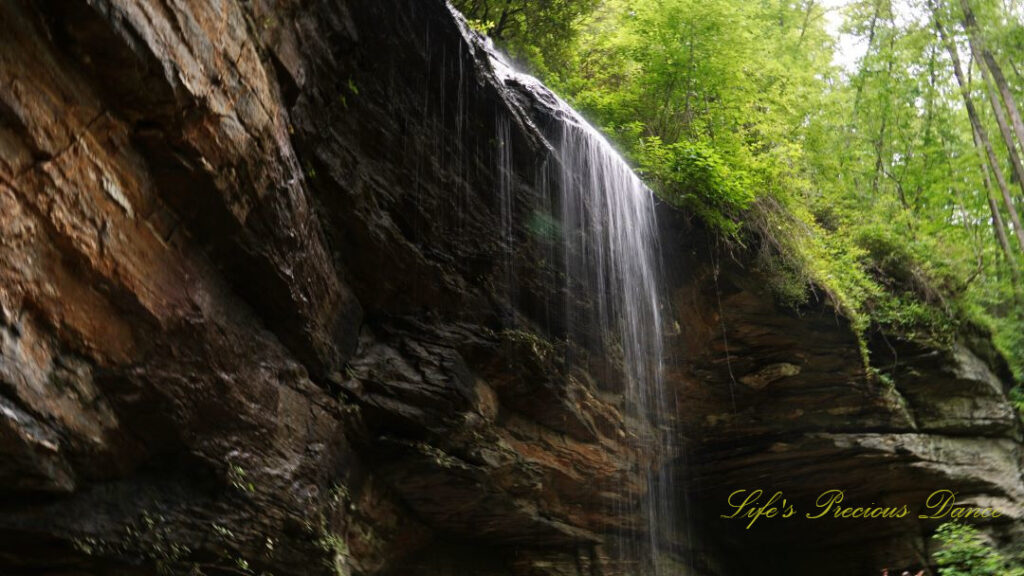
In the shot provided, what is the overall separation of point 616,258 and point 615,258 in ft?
0.07

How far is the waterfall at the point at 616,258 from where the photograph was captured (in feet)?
28.7

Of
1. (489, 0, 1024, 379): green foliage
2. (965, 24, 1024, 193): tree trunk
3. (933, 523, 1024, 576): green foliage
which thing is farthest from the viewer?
(965, 24, 1024, 193): tree trunk

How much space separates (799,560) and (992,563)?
4318 mm

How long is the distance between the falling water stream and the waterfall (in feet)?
0.04

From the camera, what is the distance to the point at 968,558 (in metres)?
9.80

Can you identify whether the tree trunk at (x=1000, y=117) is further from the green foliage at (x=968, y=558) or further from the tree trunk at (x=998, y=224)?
the green foliage at (x=968, y=558)

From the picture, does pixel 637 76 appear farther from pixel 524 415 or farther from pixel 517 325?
pixel 524 415

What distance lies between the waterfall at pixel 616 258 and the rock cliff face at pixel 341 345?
289 millimetres

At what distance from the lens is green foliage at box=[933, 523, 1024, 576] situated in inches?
363

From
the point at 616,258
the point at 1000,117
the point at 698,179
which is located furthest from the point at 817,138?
the point at 616,258

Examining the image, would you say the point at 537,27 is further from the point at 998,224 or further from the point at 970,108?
the point at 998,224

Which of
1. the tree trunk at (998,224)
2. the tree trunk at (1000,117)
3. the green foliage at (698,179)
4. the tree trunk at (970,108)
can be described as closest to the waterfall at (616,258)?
the green foliage at (698,179)

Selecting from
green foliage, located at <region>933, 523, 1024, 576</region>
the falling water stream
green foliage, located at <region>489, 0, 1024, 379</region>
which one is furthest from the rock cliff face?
green foliage, located at <region>933, 523, 1024, 576</region>

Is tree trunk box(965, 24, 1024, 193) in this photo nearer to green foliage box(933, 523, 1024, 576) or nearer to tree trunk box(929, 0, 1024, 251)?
tree trunk box(929, 0, 1024, 251)
